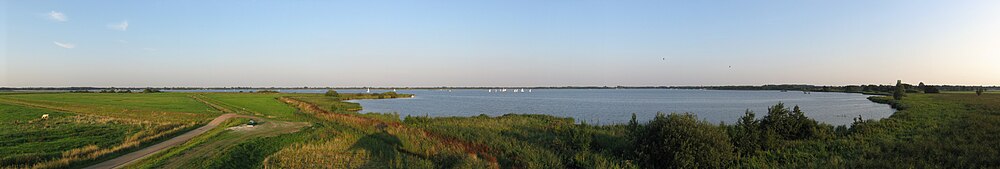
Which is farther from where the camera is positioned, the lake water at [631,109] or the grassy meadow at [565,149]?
the lake water at [631,109]

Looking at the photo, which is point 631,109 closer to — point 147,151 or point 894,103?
point 894,103

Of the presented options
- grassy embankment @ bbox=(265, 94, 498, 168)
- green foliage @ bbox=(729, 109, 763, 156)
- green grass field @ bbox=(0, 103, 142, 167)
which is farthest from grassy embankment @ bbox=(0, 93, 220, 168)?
green foliage @ bbox=(729, 109, 763, 156)

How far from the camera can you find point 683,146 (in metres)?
15.3

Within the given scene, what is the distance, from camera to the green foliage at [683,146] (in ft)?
50.1

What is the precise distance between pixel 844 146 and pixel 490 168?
1458 centimetres

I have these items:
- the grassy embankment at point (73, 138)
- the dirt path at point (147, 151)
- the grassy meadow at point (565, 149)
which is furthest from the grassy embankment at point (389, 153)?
the grassy embankment at point (73, 138)

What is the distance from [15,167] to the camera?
14.8 meters

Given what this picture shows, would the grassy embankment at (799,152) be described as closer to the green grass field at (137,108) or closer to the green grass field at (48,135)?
the green grass field at (48,135)

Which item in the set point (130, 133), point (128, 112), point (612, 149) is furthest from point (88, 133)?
point (612, 149)

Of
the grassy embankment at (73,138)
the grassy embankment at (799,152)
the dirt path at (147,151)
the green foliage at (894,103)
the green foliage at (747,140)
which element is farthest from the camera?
the green foliage at (894,103)

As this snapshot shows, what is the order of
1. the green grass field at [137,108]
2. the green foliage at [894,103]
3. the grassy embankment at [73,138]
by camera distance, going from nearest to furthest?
the grassy embankment at [73,138] < the green grass field at [137,108] < the green foliage at [894,103]

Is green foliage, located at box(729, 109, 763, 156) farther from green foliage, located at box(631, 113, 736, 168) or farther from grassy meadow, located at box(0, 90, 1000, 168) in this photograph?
green foliage, located at box(631, 113, 736, 168)

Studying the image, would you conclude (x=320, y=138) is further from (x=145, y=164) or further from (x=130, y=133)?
(x=130, y=133)

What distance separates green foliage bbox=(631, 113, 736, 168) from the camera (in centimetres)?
1527
